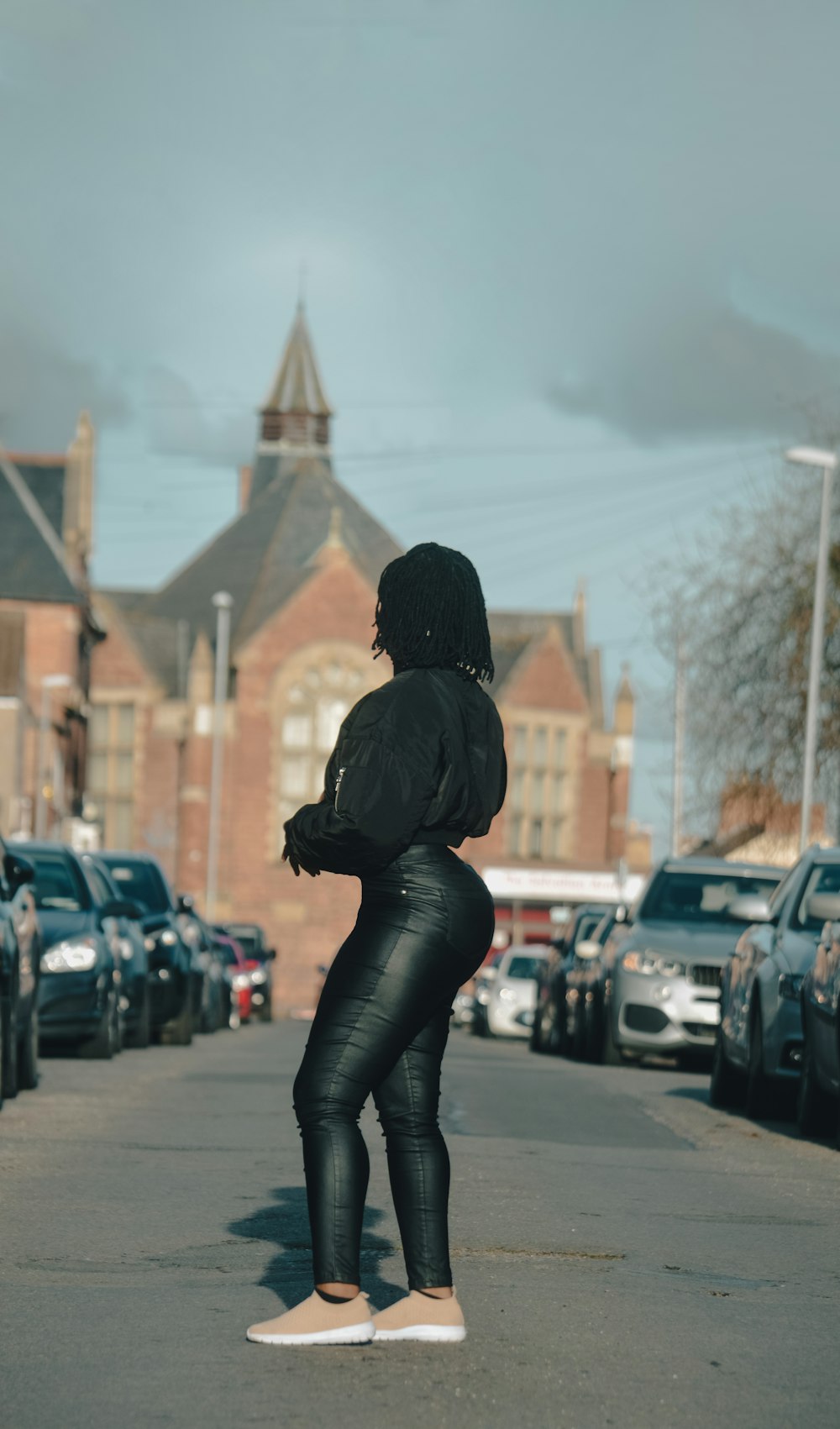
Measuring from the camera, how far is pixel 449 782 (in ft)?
18.3

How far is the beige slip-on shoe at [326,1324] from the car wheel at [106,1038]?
11897mm

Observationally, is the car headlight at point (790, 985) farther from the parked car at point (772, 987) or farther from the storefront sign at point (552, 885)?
the storefront sign at point (552, 885)

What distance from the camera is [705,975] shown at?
18.2m

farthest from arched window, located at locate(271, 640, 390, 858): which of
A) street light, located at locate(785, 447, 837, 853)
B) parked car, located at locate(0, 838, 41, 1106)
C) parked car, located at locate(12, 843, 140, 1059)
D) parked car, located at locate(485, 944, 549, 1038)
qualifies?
parked car, located at locate(0, 838, 41, 1106)

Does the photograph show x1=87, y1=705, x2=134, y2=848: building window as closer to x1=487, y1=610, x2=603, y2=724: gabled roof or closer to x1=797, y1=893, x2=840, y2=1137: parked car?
x1=487, y1=610, x2=603, y2=724: gabled roof

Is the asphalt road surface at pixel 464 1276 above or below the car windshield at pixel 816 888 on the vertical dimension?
below

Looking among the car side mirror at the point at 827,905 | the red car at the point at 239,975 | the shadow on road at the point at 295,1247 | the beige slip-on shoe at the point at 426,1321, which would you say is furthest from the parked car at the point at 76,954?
the red car at the point at 239,975

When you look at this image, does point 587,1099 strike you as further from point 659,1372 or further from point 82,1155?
point 659,1372

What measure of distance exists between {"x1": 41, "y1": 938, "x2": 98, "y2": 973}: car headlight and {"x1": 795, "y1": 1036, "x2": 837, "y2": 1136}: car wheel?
5.94 m

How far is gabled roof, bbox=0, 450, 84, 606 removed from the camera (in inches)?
2712

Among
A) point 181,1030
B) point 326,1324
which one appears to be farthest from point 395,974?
point 181,1030

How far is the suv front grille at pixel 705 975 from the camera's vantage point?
18125mm

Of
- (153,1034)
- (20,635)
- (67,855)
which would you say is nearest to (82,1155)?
(67,855)

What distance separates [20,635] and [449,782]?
60.2 m
